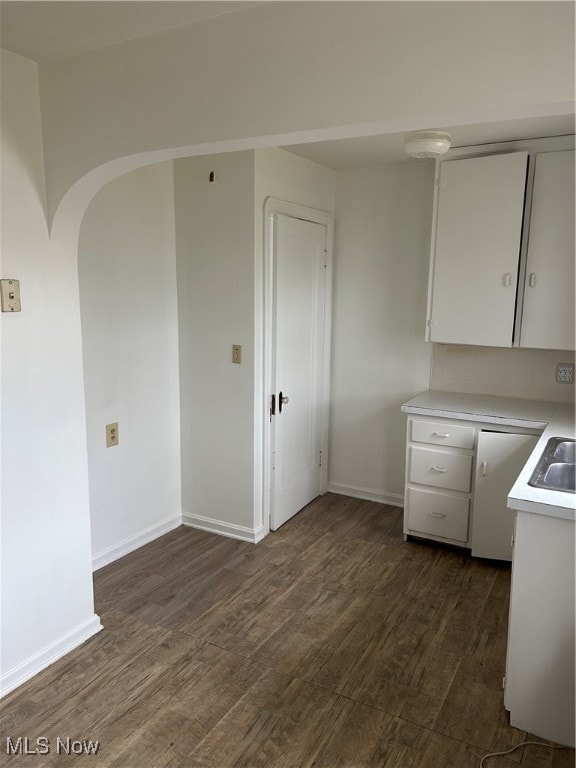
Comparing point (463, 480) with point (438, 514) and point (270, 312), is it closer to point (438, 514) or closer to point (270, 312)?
point (438, 514)

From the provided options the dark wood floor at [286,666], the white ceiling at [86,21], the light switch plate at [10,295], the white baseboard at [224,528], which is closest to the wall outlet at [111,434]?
the dark wood floor at [286,666]

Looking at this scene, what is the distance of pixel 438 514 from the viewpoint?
11.2 ft

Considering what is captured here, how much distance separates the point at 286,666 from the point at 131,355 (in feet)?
5.91

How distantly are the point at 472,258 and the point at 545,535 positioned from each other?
179 centimetres

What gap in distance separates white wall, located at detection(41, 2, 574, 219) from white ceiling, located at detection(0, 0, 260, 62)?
0.04m

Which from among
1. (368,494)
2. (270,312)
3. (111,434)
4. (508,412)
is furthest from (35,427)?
(368,494)

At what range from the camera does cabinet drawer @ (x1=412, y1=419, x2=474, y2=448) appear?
3250mm

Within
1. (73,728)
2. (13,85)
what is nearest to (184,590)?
(73,728)

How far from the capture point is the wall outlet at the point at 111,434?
Result: 124 inches

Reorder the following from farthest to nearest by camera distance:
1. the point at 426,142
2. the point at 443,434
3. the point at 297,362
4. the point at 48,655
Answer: the point at 297,362, the point at 443,434, the point at 426,142, the point at 48,655

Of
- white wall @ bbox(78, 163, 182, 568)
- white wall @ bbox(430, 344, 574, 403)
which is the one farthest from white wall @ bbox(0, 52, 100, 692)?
white wall @ bbox(430, 344, 574, 403)

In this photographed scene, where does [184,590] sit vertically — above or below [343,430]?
below

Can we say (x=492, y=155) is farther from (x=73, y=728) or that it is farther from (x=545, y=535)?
(x=73, y=728)

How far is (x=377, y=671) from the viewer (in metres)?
2.39
